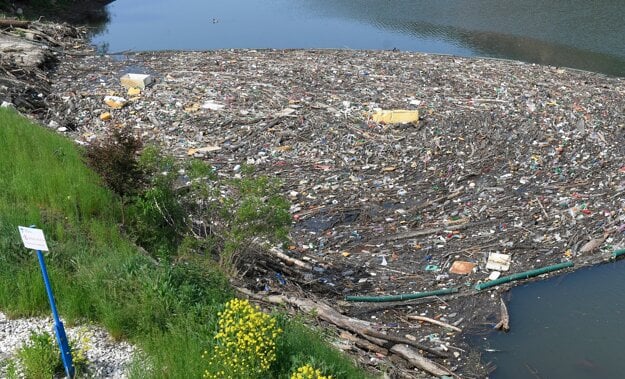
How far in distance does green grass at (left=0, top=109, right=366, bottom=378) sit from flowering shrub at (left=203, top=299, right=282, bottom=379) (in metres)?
0.14

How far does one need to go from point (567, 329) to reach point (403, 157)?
394 centimetres

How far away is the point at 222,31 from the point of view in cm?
2094

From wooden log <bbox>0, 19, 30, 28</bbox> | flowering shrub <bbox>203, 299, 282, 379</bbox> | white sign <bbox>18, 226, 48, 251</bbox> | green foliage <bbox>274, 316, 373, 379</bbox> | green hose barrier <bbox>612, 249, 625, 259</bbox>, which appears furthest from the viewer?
wooden log <bbox>0, 19, 30, 28</bbox>

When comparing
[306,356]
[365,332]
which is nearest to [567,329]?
[365,332]

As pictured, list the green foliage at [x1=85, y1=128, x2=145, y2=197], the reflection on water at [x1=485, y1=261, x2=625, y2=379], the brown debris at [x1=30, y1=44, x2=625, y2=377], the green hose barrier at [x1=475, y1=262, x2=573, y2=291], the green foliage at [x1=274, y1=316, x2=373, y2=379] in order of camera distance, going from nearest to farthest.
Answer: the green foliage at [x1=274, y1=316, x2=373, y2=379] → the reflection on water at [x1=485, y1=261, x2=625, y2=379] → the green foliage at [x1=85, y1=128, x2=145, y2=197] → the green hose barrier at [x1=475, y1=262, x2=573, y2=291] → the brown debris at [x1=30, y1=44, x2=625, y2=377]

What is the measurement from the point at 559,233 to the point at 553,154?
7.34ft

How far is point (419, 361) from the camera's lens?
5.38 m

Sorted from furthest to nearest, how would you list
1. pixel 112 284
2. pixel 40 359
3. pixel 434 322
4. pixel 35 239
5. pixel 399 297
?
1. pixel 399 297
2. pixel 434 322
3. pixel 112 284
4. pixel 40 359
5. pixel 35 239

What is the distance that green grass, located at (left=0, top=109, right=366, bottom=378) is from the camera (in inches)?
166

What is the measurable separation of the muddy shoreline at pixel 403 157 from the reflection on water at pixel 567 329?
0.74 ft

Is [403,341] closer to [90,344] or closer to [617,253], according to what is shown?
[90,344]

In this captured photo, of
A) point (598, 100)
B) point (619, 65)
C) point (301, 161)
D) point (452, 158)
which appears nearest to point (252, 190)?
point (301, 161)

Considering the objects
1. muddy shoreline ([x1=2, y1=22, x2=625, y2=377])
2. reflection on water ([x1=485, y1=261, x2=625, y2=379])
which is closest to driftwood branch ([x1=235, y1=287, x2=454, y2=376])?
muddy shoreline ([x1=2, y1=22, x2=625, y2=377])

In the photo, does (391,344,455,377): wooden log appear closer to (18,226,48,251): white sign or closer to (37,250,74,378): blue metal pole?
(37,250,74,378): blue metal pole
